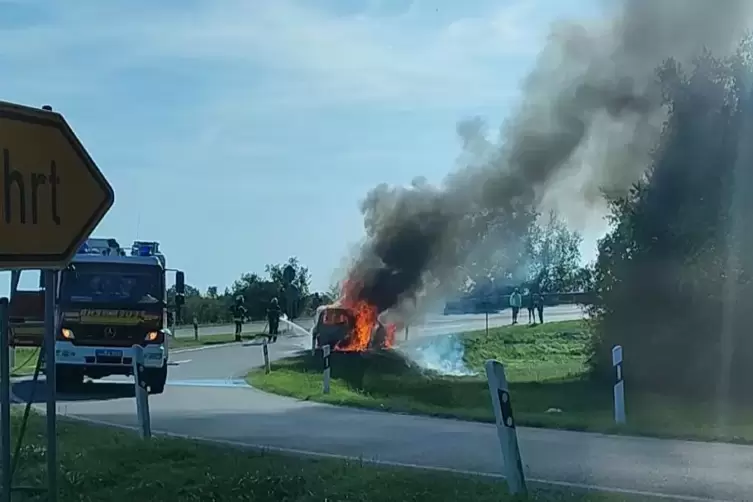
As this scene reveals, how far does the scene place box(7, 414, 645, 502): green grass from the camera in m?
7.55

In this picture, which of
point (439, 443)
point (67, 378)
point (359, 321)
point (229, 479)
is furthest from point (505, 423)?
point (359, 321)

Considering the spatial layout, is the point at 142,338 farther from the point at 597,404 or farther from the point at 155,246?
the point at 597,404

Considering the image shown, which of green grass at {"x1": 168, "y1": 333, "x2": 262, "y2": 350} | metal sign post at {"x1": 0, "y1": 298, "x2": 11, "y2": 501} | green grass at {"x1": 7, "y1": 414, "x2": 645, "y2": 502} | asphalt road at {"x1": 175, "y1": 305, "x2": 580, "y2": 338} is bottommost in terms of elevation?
green grass at {"x1": 168, "y1": 333, "x2": 262, "y2": 350}

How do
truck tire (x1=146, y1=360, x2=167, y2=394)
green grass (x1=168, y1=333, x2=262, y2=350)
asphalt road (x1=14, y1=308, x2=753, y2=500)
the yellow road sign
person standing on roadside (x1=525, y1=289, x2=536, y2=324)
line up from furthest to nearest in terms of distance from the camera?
person standing on roadside (x1=525, y1=289, x2=536, y2=324) → green grass (x1=168, y1=333, x2=262, y2=350) → truck tire (x1=146, y1=360, x2=167, y2=394) → asphalt road (x1=14, y1=308, x2=753, y2=500) → the yellow road sign

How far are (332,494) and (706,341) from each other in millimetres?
16253

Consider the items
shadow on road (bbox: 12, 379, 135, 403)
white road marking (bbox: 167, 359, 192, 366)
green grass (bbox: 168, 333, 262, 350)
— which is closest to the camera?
shadow on road (bbox: 12, 379, 135, 403)

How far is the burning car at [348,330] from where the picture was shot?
105ft

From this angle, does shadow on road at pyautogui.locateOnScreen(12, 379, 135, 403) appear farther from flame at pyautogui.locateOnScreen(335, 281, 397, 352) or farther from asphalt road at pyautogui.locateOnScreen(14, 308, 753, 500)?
flame at pyautogui.locateOnScreen(335, 281, 397, 352)

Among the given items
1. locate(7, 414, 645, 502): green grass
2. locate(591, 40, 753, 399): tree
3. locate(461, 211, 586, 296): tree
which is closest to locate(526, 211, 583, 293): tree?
locate(461, 211, 586, 296): tree

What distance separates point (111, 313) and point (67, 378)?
6.73ft

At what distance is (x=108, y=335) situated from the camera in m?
18.3

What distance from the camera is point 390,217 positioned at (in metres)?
36.5

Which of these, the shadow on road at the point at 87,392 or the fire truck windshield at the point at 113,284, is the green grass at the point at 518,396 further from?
the fire truck windshield at the point at 113,284

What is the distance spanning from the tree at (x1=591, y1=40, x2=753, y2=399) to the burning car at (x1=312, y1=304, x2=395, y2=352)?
895cm
